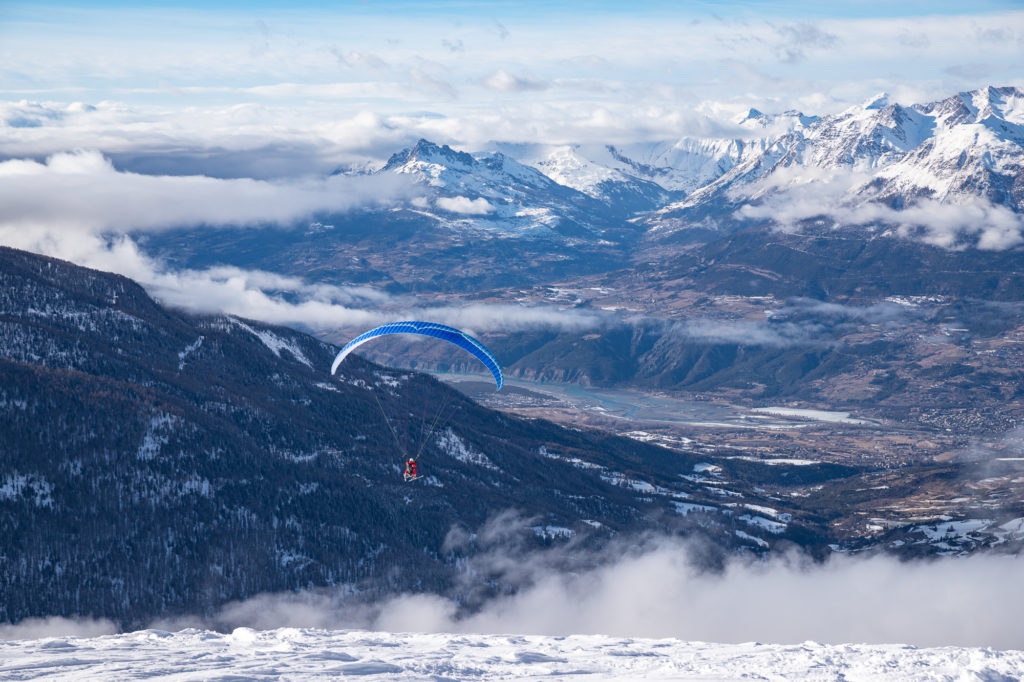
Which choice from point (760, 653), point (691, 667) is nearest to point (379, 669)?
point (691, 667)

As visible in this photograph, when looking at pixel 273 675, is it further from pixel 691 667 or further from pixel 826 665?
pixel 826 665

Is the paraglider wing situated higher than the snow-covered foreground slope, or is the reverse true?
the paraglider wing

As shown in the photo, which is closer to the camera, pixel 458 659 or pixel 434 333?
pixel 458 659

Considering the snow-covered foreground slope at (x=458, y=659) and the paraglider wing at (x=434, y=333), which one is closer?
the snow-covered foreground slope at (x=458, y=659)

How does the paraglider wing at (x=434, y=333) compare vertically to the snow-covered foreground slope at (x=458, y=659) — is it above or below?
above

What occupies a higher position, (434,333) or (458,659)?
(434,333)

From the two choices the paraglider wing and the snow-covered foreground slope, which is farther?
the paraglider wing

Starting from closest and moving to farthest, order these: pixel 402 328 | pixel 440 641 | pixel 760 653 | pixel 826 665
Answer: pixel 826 665, pixel 760 653, pixel 440 641, pixel 402 328

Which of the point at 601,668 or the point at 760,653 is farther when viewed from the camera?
the point at 760,653
